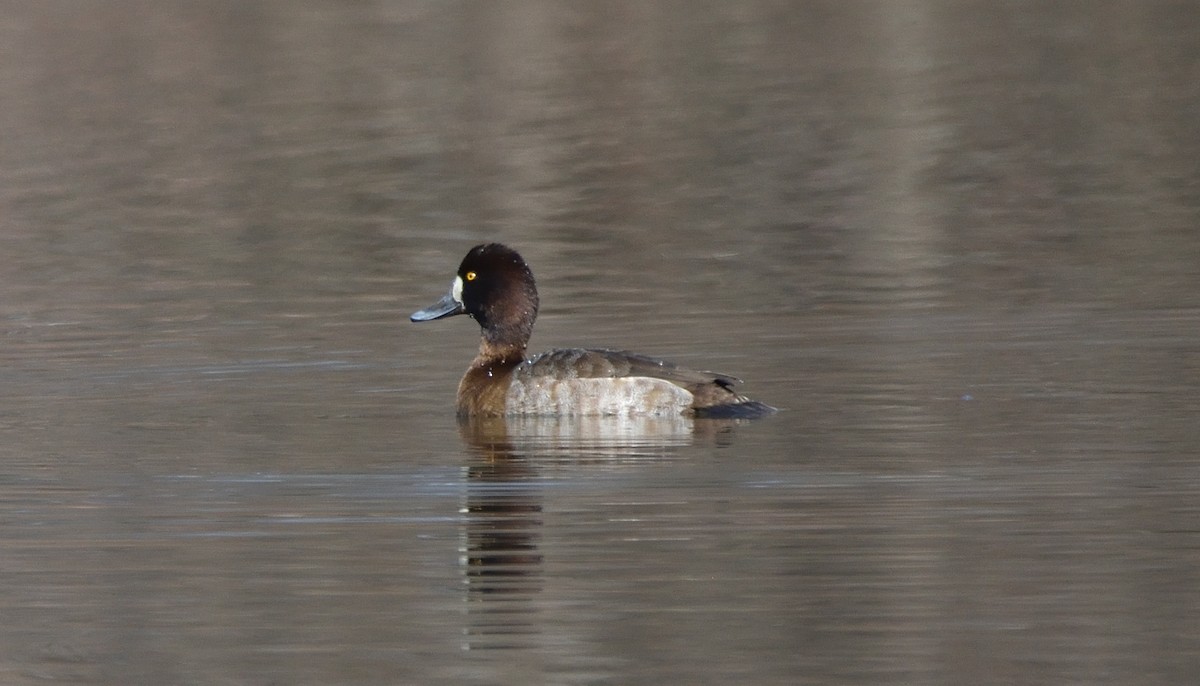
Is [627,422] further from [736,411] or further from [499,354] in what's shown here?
[499,354]

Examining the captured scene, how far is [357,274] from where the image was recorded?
19156 mm

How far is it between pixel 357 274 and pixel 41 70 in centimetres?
2110

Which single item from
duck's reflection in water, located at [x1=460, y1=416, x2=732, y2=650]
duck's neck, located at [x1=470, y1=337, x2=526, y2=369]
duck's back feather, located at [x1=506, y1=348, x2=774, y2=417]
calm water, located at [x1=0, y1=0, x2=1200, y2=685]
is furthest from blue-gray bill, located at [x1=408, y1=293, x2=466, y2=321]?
duck's reflection in water, located at [x1=460, y1=416, x2=732, y2=650]

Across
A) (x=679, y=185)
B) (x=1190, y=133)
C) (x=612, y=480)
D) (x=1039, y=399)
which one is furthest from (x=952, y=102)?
(x=612, y=480)

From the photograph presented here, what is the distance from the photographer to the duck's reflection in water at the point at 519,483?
839 centimetres

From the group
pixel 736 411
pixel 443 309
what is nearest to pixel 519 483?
pixel 736 411

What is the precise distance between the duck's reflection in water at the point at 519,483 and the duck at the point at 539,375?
8 centimetres

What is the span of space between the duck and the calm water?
0.62ft

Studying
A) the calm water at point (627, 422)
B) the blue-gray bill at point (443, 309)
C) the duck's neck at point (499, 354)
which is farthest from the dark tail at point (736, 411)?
the blue-gray bill at point (443, 309)

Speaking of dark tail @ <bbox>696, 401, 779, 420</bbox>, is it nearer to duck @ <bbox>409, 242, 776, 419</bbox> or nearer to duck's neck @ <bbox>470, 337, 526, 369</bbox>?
duck @ <bbox>409, 242, 776, 419</bbox>

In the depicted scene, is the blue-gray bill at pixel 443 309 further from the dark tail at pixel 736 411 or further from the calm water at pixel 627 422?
the dark tail at pixel 736 411

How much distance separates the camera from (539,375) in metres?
12.6

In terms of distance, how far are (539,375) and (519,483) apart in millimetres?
A: 2052

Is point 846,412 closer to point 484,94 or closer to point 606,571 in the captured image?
point 606,571
